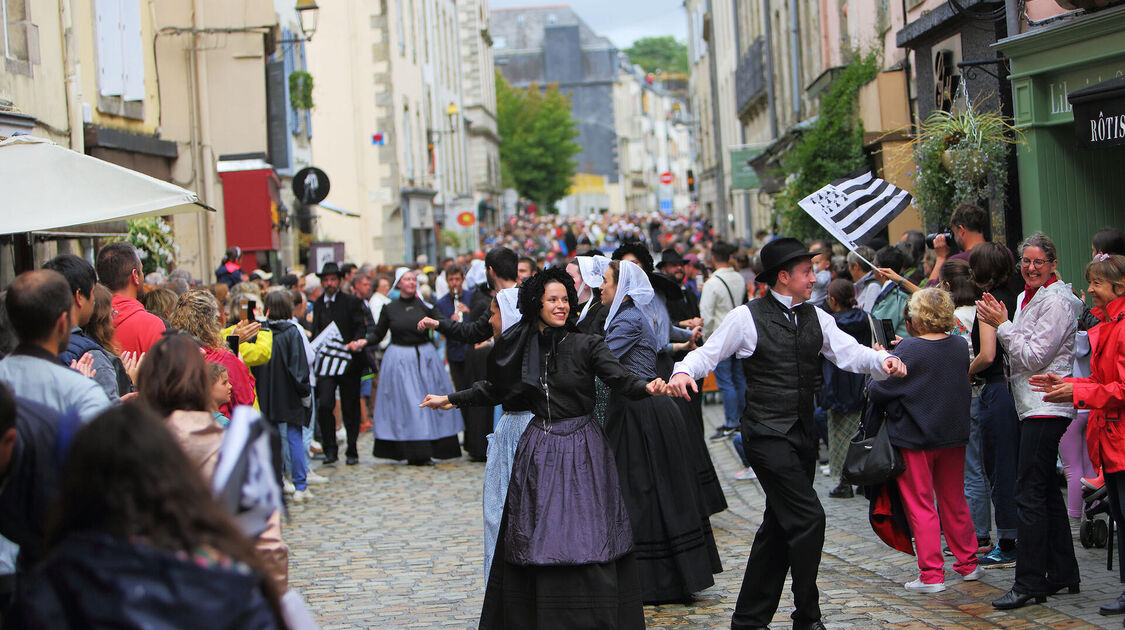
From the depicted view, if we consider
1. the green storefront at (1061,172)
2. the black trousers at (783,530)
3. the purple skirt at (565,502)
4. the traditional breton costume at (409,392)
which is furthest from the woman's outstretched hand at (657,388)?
the traditional breton costume at (409,392)

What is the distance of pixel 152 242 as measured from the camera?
1496cm

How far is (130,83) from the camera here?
16.5 metres

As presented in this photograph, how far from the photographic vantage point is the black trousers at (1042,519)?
667cm

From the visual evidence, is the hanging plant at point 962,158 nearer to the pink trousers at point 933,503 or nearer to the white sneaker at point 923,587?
the pink trousers at point 933,503

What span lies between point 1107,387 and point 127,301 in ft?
17.6

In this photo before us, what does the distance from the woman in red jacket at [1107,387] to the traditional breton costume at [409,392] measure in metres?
8.33

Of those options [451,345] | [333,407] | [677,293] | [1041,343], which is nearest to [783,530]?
[1041,343]

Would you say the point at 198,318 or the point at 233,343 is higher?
the point at 198,318

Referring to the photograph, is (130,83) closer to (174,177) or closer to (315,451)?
(174,177)

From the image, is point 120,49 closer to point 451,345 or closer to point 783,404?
point 451,345

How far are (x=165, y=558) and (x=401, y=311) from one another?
36.0 feet

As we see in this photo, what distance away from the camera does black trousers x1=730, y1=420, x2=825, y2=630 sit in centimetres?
630

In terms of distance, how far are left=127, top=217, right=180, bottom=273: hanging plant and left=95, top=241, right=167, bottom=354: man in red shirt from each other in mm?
7196

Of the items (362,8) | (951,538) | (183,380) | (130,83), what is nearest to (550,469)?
(183,380)
